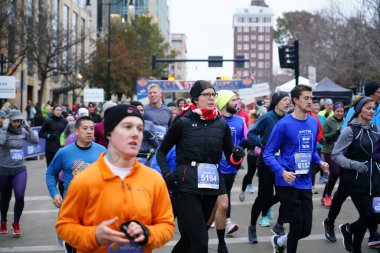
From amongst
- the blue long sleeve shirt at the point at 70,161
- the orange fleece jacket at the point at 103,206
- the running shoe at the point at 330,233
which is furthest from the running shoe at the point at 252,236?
the orange fleece jacket at the point at 103,206

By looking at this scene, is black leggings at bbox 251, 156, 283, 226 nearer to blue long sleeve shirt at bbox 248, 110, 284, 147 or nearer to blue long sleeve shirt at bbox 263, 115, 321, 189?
blue long sleeve shirt at bbox 248, 110, 284, 147

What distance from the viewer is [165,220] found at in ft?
11.1

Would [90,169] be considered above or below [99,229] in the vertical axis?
above

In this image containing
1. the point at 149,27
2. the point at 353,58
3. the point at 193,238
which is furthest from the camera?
the point at 149,27

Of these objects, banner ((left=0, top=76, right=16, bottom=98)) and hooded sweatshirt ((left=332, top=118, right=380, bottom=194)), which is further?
banner ((left=0, top=76, right=16, bottom=98))

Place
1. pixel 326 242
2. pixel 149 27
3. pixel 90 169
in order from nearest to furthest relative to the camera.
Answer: pixel 90 169, pixel 326 242, pixel 149 27

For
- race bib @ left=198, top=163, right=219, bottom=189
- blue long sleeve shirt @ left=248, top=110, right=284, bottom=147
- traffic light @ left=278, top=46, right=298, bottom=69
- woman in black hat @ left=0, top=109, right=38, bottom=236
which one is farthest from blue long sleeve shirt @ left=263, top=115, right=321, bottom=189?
traffic light @ left=278, top=46, right=298, bottom=69

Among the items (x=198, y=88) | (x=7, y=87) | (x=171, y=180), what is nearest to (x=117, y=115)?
(x=171, y=180)

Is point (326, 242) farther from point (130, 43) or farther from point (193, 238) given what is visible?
point (130, 43)

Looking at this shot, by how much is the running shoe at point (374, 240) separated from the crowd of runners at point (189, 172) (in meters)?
0.01

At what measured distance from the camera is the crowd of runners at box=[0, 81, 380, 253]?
10.7ft

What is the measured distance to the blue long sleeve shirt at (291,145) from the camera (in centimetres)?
628

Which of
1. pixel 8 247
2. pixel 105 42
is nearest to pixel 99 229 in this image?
pixel 8 247

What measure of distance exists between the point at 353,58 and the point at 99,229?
35462 millimetres
